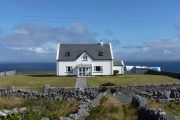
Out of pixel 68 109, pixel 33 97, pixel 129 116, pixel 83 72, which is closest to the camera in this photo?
pixel 129 116

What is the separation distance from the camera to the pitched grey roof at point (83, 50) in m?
82.2

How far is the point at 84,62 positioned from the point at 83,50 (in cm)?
289

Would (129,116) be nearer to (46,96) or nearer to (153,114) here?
→ (153,114)

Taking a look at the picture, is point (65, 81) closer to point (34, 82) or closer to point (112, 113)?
point (34, 82)

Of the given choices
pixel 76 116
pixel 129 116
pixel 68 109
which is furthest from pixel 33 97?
pixel 76 116

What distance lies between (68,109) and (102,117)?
184 inches

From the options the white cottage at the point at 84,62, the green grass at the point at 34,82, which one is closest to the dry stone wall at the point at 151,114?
the green grass at the point at 34,82

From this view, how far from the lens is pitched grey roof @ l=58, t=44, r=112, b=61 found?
270ft

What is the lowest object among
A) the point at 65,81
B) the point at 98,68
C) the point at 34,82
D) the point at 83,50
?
the point at 34,82

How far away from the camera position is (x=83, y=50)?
8406 cm

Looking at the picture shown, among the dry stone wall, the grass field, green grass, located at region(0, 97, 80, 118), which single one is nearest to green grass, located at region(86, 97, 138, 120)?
the dry stone wall

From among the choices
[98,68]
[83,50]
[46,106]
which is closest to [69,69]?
[83,50]

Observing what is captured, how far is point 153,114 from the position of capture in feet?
65.0

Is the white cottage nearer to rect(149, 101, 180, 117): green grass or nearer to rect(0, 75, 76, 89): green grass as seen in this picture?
rect(0, 75, 76, 89): green grass
